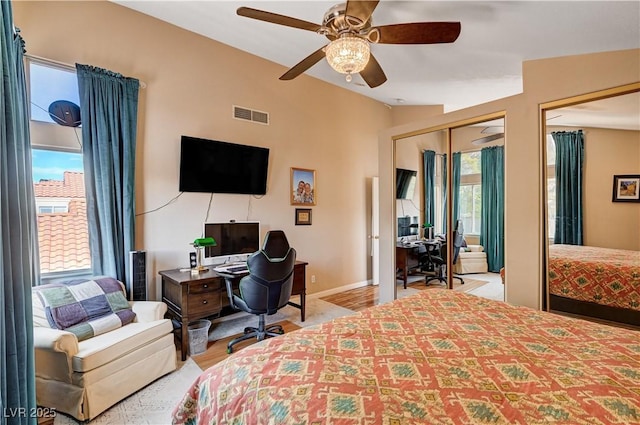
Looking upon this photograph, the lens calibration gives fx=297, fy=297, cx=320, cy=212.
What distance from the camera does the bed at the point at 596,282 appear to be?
2.44 meters

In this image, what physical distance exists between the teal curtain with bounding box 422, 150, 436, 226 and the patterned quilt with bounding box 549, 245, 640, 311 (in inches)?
52.4

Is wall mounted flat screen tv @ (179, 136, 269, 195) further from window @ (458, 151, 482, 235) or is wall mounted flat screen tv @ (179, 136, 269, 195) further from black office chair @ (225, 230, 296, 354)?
window @ (458, 151, 482, 235)

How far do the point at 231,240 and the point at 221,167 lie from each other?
91 cm

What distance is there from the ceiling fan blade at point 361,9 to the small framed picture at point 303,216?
2.98 meters

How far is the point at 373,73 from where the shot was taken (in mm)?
2422

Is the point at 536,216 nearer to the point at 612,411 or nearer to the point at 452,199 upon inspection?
the point at 452,199

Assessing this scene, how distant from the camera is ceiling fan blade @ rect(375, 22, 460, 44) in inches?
71.9

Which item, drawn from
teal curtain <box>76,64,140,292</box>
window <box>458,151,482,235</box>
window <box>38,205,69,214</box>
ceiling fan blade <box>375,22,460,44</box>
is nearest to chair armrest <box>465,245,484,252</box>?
window <box>458,151,482,235</box>

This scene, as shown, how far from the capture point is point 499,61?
324 cm

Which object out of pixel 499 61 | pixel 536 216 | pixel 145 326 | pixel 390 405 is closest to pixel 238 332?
pixel 145 326

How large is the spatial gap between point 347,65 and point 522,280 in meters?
2.65

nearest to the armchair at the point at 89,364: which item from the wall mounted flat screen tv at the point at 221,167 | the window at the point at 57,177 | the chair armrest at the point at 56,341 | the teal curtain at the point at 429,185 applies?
the chair armrest at the point at 56,341

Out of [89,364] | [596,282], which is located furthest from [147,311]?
[596,282]

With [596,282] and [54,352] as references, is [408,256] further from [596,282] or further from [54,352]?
[54,352]
